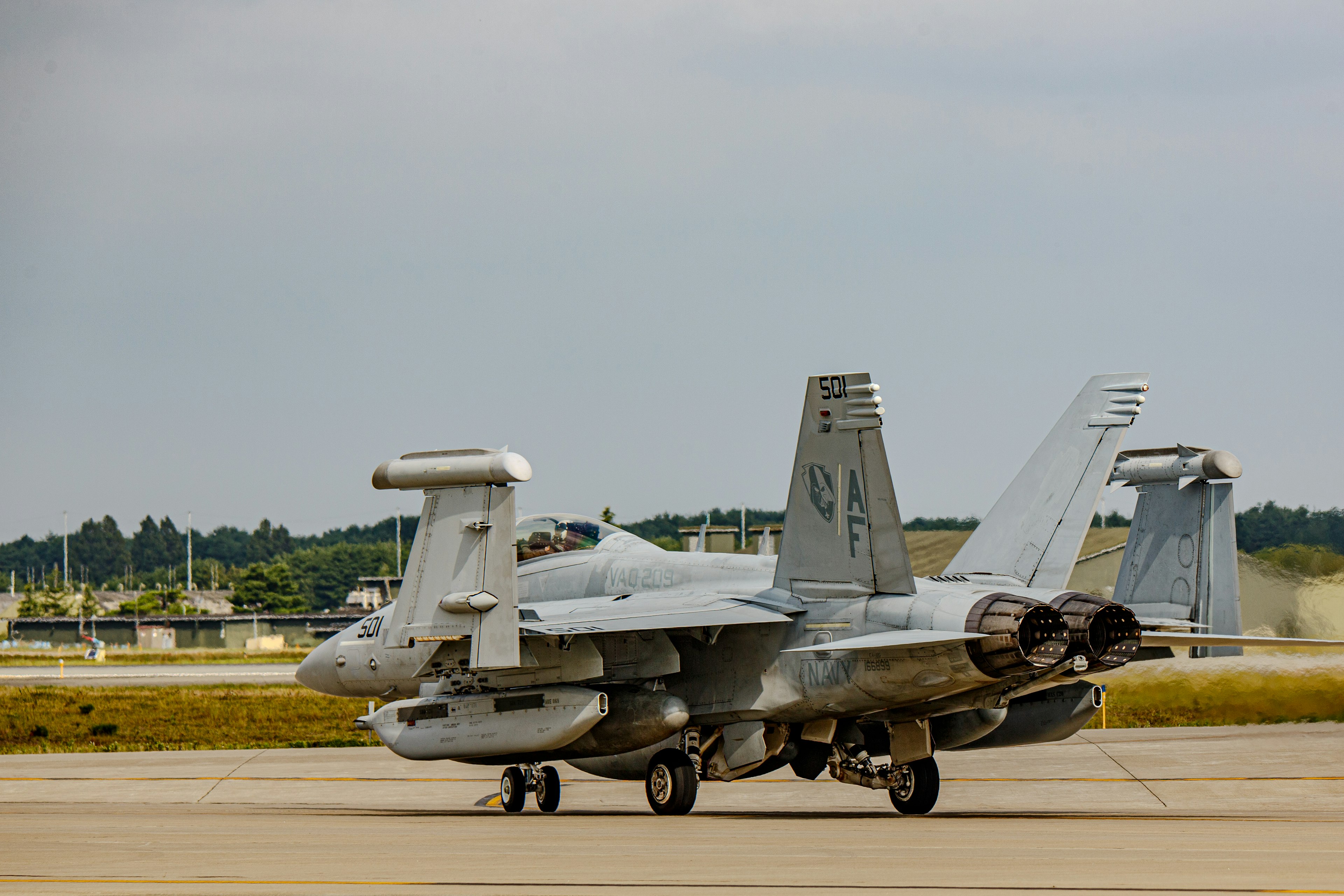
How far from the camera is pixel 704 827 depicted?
1211 cm

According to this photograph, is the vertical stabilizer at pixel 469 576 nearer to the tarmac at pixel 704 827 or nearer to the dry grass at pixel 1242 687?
the tarmac at pixel 704 827

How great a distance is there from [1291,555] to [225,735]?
20.0 m

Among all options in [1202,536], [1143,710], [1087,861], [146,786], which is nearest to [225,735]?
[146,786]

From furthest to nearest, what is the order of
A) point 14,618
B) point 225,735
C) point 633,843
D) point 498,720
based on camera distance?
point 14,618 < point 225,735 < point 498,720 < point 633,843

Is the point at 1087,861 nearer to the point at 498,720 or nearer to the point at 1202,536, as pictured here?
the point at 498,720

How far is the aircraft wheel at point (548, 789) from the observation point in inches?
577

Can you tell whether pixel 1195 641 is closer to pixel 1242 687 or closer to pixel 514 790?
pixel 1242 687

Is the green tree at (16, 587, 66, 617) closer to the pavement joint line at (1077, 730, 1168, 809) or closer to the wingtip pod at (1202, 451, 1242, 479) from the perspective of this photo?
the pavement joint line at (1077, 730, 1168, 809)

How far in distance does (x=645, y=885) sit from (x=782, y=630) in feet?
17.2

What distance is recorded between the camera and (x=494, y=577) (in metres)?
12.6

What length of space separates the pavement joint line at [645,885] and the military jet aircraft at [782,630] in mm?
3599

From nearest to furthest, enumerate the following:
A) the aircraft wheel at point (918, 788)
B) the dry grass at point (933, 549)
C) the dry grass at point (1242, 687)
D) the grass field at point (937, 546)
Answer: the aircraft wheel at point (918, 788) → the dry grass at point (1242, 687) → the grass field at point (937, 546) → the dry grass at point (933, 549)

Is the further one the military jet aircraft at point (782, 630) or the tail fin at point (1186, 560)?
the tail fin at point (1186, 560)

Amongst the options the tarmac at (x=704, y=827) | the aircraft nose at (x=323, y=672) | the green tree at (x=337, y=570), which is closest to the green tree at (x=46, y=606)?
the green tree at (x=337, y=570)
